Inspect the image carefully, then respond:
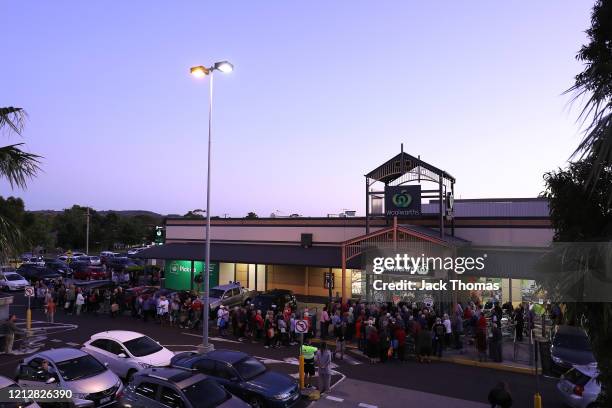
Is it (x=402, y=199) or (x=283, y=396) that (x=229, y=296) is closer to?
(x=402, y=199)

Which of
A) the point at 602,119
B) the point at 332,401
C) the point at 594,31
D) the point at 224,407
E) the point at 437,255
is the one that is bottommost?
the point at 332,401

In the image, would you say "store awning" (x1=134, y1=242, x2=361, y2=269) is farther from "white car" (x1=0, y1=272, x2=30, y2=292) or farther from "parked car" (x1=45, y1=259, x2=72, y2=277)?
"parked car" (x1=45, y1=259, x2=72, y2=277)

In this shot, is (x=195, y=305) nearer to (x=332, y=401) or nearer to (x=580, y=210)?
(x=332, y=401)

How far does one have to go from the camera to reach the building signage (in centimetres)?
2705

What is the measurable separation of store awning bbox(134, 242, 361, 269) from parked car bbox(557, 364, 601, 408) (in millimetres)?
15877

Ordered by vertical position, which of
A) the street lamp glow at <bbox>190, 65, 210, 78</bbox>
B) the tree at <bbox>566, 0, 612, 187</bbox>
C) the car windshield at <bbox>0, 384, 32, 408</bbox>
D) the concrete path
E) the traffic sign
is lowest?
the concrete path

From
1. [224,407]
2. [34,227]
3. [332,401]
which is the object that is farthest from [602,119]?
[34,227]

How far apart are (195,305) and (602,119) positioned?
871 inches

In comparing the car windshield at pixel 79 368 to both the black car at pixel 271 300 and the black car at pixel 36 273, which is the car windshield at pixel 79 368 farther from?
the black car at pixel 36 273

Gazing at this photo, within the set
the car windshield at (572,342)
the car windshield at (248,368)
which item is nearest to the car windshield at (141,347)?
the car windshield at (248,368)

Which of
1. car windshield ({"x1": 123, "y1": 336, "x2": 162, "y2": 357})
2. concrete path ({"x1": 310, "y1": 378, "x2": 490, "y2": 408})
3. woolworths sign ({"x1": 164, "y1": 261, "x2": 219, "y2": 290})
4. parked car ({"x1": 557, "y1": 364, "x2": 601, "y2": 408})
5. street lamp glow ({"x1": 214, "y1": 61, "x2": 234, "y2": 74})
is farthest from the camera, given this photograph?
woolworths sign ({"x1": 164, "y1": 261, "x2": 219, "y2": 290})

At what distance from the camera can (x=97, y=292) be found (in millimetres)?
28734

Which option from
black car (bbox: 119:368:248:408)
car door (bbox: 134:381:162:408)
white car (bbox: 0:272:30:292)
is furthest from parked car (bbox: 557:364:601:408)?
white car (bbox: 0:272:30:292)

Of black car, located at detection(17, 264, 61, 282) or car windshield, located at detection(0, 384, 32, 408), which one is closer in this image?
car windshield, located at detection(0, 384, 32, 408)
